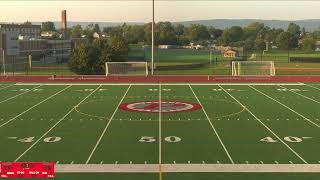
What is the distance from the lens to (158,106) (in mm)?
24734

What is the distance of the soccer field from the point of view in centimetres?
1459

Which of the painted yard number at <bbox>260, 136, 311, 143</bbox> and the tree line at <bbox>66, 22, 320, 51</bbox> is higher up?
the tree line at <bbox>66, 22, 320, 51</bbox>

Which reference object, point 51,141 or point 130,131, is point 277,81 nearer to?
point 130,131

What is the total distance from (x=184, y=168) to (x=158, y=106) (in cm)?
1121

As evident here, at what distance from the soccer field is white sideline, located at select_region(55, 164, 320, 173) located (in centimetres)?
3

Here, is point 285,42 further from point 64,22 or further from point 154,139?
point 154,139

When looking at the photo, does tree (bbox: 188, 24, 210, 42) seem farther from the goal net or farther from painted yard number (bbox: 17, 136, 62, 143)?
painted yard number (bbox: 17, 136, 62, 143)

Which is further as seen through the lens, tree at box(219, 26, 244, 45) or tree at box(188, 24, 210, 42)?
tree at box(188, 24, 210, 42)

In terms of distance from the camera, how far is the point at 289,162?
14383mm

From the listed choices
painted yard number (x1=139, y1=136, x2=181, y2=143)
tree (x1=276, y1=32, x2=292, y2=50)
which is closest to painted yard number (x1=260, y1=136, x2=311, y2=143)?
painted yard number (x1=139, y1=136, x2=181, y2=143)

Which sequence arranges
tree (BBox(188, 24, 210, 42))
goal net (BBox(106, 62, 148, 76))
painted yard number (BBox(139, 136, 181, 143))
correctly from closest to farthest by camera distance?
painted yard number (BBox(139, 136, 181, 143)) → goal net (BBox(106, 62, 148, 76)) → tree (BBox(188, 24, 210, 42))

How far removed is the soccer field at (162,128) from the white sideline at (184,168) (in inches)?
1.1

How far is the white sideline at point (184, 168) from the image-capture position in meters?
13.5
